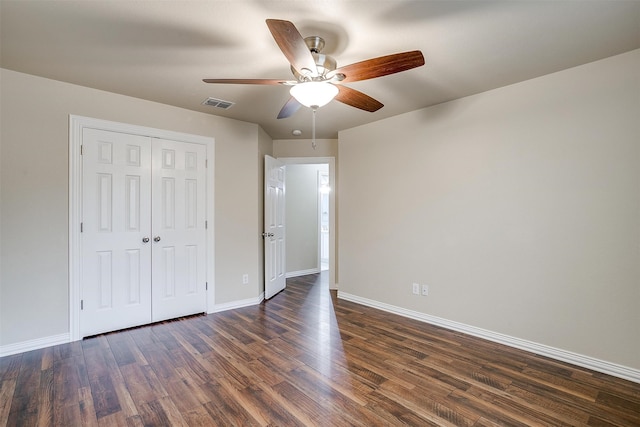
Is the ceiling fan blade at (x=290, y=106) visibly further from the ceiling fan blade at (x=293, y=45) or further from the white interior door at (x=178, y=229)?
the white interior door at (x=178, y=229)

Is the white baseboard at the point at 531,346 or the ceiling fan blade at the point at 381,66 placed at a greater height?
the ceiling fan blade at the point at 381,66

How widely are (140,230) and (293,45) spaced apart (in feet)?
8.76

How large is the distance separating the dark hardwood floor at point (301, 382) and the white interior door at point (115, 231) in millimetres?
237

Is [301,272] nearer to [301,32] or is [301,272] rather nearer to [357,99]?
[357,99]

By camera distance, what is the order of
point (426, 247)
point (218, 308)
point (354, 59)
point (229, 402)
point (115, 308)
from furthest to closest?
point (218, 308) < point (426, 247) < point (115, 308) < point (354, 59) < point (229, 402)

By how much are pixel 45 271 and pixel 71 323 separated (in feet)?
1.79

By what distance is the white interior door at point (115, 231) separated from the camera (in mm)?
2986

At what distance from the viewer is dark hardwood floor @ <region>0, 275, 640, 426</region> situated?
1851mm

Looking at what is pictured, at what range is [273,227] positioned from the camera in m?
4.52

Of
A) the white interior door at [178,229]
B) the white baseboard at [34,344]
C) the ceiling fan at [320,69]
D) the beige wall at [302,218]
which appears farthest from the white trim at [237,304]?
the ceiling fan at [320,69]

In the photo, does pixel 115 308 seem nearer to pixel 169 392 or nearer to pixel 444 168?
pixel 169 392

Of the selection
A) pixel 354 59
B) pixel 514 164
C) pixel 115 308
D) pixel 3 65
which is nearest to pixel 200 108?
pixel 3 65

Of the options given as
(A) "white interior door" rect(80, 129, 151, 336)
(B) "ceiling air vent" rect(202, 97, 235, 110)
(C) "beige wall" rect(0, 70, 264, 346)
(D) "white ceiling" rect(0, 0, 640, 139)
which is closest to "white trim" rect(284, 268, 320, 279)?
(A) "white interior door" rect(80, 129, 151, 336)

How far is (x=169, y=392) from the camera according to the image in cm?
210
